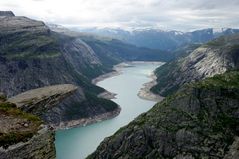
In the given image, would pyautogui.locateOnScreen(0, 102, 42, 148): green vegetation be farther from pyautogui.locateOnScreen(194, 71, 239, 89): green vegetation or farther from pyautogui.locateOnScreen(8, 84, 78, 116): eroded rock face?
pyautogui.locateOnScreen(194, 71, 239, 89): green vegetation

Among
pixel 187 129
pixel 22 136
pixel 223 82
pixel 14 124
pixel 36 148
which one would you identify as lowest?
pixel 187 129

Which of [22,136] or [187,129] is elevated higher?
[22,136]

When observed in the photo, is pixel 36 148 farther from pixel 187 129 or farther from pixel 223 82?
pixel 223 82

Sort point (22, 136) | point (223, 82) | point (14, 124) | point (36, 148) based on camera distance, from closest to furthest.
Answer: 1. point (22, 136)
2. point (36, 148)
3. point (14, 124)
4. point (223, 82)

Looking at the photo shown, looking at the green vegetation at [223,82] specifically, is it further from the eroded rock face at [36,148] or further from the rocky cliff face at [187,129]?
the eroded rock face at [36,148]

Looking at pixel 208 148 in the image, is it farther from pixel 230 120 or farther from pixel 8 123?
pixel 8 123

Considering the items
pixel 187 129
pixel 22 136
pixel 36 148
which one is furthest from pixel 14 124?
pixel 187 129

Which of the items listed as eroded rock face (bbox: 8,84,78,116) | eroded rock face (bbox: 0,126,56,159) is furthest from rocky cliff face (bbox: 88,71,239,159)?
eroded rock face (bbox: 0,126,56,159)

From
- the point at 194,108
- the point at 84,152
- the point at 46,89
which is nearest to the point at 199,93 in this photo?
the point at 194,108
